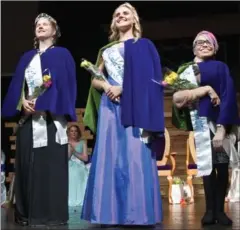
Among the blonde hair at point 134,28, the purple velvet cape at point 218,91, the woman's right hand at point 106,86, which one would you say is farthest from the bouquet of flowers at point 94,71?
the purple velvet cape at point 218,91

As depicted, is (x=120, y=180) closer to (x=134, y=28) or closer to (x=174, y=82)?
(x=174, y=82)

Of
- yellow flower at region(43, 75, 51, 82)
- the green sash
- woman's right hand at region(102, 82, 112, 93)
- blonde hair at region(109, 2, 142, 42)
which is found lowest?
the green sash

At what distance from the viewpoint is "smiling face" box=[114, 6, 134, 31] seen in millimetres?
3559

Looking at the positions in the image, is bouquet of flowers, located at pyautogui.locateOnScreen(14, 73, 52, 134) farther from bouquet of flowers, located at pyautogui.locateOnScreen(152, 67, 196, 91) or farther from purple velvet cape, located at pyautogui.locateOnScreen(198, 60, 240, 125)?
purple velvet cape, located at pyautogui.locateOnScreen(198, 60, 240, 125)

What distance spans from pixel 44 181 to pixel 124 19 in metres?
1.07

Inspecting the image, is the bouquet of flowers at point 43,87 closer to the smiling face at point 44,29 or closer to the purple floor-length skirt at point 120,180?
the smiling face at point 44,29

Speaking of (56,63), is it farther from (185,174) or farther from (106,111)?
(185,174)

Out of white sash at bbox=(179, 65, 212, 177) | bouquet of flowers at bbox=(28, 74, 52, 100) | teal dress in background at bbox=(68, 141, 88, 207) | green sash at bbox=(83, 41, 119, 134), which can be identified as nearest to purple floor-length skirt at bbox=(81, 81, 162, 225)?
green sash at bbox=(83, 41, 119, 134)

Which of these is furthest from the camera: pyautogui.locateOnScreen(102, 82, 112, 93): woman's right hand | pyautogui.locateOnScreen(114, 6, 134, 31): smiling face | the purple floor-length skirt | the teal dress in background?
the teal dress in background

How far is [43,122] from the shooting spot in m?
3.58

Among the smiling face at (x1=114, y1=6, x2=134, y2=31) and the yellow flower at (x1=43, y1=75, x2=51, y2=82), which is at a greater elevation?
the smiling face at (x1=114, y1=6, x2=134, y2=31)

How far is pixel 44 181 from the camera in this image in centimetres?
353

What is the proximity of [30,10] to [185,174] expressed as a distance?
8.52ft

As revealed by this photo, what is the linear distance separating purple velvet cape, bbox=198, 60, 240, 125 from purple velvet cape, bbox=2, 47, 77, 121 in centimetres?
77
